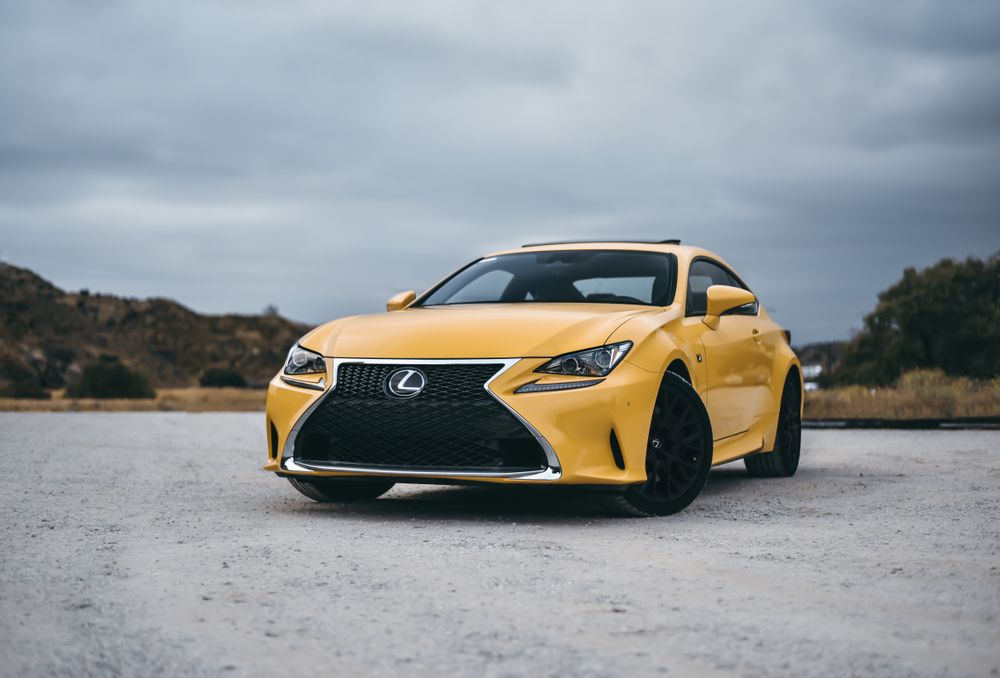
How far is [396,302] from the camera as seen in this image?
8047mm

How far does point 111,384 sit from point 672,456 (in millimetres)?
42649

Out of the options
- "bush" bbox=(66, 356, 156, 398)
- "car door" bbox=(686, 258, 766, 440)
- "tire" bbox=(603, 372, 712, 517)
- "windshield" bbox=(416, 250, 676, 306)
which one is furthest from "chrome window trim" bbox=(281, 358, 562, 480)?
"bush" bbox=(66, 356, 156, 398)

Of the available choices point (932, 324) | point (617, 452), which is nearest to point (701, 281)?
point (617, 452)

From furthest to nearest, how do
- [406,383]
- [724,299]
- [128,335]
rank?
[128,335], [724,299], [406,383]

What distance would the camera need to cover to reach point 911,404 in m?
19.0

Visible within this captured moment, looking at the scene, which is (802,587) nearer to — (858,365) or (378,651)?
(378,651)

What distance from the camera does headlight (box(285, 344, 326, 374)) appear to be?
675 centimetres

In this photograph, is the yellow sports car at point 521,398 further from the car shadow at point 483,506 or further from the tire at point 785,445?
the tire at point 785,445

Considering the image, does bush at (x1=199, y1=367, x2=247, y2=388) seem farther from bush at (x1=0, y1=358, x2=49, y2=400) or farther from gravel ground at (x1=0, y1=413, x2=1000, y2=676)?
gravel ground at (x1=0, y1=413, x2=1000, y2=676)

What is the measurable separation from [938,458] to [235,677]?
8964 mm

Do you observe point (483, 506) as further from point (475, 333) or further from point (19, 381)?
point (19, 381)

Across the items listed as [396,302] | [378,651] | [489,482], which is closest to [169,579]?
[378,651]

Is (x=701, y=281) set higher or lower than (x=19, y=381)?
higher

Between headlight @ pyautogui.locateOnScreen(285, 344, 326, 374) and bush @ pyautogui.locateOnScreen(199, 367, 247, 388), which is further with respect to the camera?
bush @ pyautogui.locateOnScreen(199, 367, 247, 388)
